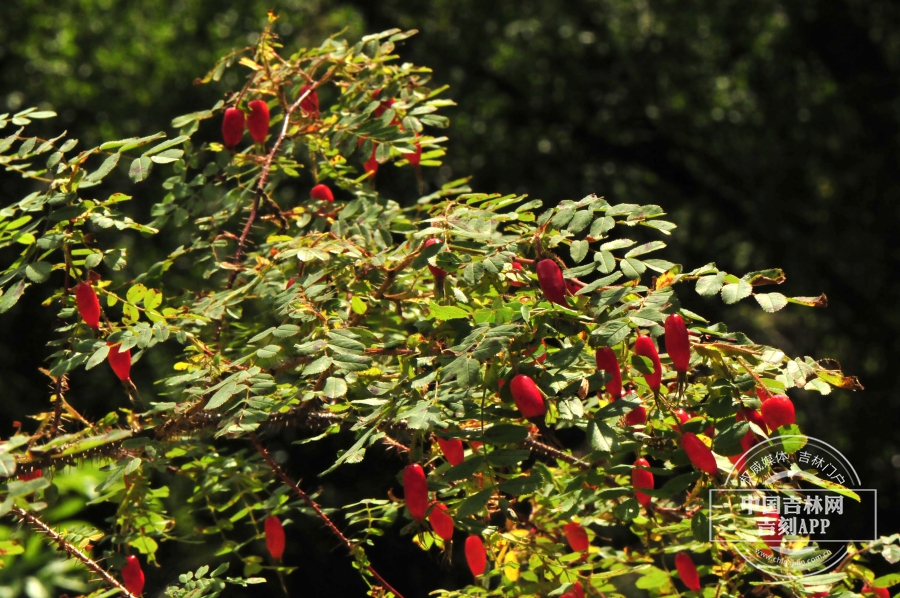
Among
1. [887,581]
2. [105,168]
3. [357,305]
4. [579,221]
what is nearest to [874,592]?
[887,581]

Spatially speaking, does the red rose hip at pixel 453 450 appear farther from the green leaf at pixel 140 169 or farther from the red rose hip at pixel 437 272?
the green leaf at pixel 140 169

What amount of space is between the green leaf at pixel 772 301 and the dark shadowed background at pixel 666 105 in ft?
9.90

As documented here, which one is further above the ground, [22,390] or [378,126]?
[378,126]

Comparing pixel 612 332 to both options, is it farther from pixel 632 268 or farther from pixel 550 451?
pixel 550 451

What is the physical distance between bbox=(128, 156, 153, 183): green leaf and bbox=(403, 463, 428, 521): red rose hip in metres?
0.40

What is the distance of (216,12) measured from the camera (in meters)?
4.12

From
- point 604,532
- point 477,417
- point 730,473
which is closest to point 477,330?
point 477,417

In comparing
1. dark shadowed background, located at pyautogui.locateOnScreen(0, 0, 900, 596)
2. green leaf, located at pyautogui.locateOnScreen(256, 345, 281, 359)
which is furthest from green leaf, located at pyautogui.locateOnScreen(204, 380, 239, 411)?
dark shadowed background, located at pyautogui.locateOnScreen(0, 0, 900, 596)

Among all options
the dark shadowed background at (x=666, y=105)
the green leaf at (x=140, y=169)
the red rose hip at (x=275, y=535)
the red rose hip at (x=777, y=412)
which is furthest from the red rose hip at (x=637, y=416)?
the dark shadowed background at (x=666, y=105)

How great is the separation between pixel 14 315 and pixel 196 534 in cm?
281

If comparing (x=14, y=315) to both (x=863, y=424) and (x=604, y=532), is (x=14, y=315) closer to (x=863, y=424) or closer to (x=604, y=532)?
(x=604, y=532)

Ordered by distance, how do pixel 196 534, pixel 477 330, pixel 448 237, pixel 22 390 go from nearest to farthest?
1. pixel 477 330
2. pixel 448 237
3. pixel 196 534
4. pixel 22 390

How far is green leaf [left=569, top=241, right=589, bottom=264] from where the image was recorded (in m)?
0.83

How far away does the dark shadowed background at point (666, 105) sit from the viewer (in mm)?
3854
